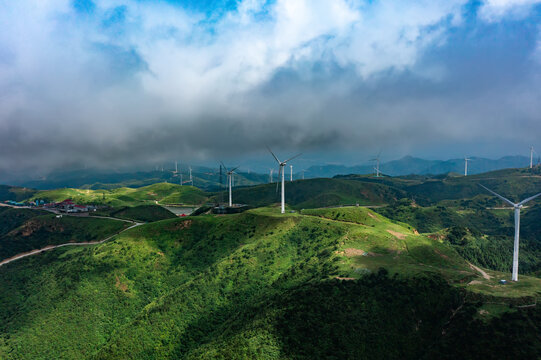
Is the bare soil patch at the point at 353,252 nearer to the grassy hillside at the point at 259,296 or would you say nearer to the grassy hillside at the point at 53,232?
the grassy hillside at the point at 259,296

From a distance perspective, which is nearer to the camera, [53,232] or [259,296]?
[259,296]

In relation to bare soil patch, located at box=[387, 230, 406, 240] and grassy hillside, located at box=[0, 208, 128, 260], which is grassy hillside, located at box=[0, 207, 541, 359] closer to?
bare soil patch, located at box=[387, 230, 406, 240]

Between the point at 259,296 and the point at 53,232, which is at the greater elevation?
the point at 259,296

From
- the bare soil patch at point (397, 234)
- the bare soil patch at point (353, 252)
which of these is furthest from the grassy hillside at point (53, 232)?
the bare soil patch at point (397, 234)

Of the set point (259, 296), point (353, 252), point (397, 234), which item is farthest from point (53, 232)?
point (397, 234)

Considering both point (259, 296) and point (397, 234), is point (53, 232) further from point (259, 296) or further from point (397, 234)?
point (397, 234)

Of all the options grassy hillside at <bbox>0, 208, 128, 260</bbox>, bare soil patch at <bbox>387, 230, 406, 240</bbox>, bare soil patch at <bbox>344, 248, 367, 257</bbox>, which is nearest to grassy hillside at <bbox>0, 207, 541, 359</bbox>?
bare soil patch at <bbox>344, 248, 367, 257</bbox>
